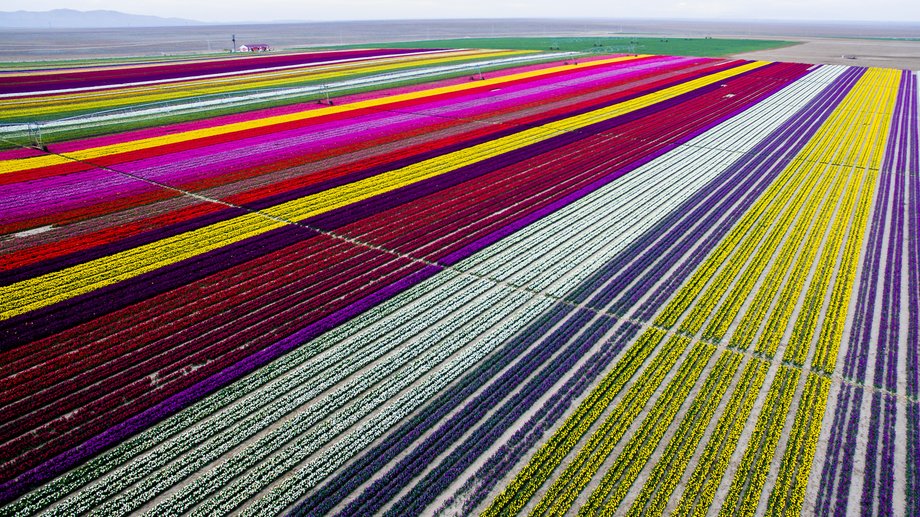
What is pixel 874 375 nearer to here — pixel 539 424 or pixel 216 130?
pixel 539 424

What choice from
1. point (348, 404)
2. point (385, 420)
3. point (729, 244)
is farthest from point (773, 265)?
point (348, 404)

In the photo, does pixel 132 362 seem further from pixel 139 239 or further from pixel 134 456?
pixel 139 239

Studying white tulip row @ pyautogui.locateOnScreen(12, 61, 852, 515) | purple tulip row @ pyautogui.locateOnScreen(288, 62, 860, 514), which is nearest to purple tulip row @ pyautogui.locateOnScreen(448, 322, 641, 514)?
purple tulip row @ pyautogui.locateOnScreen(288, 62, 860, 514)

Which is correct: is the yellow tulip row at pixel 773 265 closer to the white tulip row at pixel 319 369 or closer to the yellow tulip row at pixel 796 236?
the yellow tulip row at pixel 796 236

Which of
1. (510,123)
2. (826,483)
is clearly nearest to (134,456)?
(826,483)

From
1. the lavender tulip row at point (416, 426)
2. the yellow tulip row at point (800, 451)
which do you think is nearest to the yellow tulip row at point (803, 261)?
the yellow tulip row at point (800, 451)
